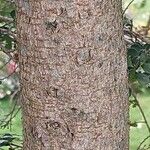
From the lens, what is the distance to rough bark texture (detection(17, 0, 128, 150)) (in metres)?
0.87

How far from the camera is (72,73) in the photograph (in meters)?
0.90

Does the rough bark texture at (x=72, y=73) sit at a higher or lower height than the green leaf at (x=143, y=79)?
higher

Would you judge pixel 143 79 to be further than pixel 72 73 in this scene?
Yes

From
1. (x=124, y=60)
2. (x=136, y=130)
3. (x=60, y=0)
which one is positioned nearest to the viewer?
(x=60, y=0)

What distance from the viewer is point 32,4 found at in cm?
88

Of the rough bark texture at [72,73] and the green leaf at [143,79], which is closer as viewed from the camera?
the rough bark texture at [72,73]

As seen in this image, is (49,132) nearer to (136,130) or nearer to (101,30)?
(101,30)

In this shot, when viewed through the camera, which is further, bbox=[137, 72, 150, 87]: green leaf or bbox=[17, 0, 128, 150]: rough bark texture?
bbox=[137, 72, 150, 87]: green leaf

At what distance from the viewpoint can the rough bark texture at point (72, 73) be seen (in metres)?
0.87

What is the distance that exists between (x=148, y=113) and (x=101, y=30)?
11.4ft

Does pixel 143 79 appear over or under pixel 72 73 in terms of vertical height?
under

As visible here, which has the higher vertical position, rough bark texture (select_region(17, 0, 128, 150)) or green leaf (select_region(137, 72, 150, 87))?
rough bark texture (select_region(17, 0, 128, 150))

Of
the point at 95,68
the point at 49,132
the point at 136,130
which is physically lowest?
the point at 136,130

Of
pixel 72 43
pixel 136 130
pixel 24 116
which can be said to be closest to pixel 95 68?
pixel 72 43
